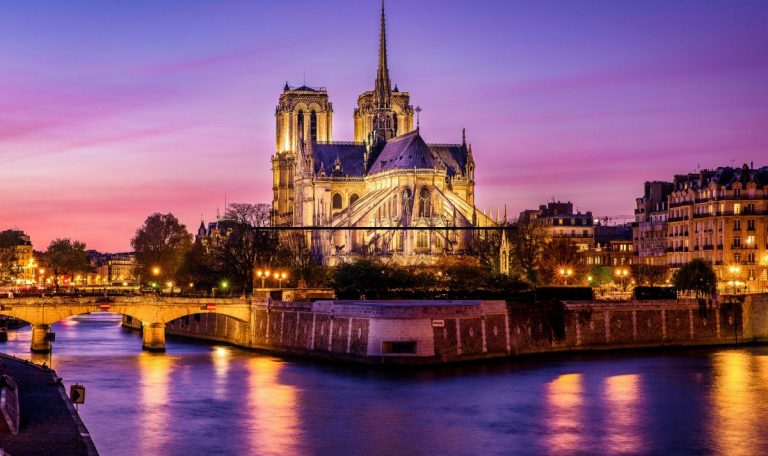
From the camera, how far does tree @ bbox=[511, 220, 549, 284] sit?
9725 cm

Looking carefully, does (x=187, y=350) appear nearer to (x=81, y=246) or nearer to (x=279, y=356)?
(x=279, y=356)

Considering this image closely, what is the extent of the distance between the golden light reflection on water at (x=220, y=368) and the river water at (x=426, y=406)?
90mm

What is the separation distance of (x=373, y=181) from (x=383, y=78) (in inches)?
507

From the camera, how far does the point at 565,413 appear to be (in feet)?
143

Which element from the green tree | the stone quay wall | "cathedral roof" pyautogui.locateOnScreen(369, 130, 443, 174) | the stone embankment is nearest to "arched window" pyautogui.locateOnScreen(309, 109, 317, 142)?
"cathedral roof" pyautogui.locateOnScreen(369, 130, 443, 174)

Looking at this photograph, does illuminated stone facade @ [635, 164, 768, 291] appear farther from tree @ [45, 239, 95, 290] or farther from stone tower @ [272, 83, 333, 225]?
tree @ [45, 239, 95, 290]

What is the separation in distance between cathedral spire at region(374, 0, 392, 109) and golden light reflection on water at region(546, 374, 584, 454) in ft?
259

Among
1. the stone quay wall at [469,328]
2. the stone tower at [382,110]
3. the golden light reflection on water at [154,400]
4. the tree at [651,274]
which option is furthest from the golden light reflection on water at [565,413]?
the stone tower at [382,110]

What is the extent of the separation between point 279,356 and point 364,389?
14.4m

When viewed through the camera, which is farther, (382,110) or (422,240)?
(382,110)

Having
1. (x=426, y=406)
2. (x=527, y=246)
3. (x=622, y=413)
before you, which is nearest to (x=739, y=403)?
(x=622, y=413)

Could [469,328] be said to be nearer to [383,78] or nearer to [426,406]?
[426,406]

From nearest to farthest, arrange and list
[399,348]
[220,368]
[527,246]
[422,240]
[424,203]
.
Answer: [399,348]
[220,368]
[527,246]
[422,240]
[424,203]

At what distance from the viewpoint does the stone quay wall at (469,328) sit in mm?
54812
